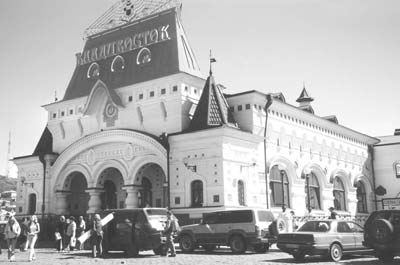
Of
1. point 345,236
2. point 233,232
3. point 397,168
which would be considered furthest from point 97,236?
point 397,168

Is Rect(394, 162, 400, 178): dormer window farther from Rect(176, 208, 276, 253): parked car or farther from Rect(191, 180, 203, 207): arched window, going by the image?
Rect(176, 208, 276, 253): parked car

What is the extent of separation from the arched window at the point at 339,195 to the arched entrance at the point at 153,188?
15.1 meters

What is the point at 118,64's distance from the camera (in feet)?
111

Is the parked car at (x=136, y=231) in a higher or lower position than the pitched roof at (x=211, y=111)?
lower

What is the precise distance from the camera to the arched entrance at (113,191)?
33.3 meters

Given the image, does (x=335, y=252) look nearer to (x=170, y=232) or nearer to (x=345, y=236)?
(x=345, y=236)

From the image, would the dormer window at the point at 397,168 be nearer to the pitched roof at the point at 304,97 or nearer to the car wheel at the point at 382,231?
the pitched roof at the point at 304,97

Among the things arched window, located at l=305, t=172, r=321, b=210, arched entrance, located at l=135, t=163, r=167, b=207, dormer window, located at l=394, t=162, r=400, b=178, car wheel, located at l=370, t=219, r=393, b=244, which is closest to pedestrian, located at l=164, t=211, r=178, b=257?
car wheel, located at l=370, t=219, r=393, b=244

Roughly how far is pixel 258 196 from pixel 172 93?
8.03 meters

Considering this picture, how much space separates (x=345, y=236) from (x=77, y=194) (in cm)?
2275

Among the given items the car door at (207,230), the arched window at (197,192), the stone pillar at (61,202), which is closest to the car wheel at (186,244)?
the car door at (207,230)

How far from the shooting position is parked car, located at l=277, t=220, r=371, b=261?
16.6 meters

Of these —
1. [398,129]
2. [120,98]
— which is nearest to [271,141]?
[120,98]

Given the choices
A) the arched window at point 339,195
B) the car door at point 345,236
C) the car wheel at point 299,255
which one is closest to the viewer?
the car wheel at point 299,255
